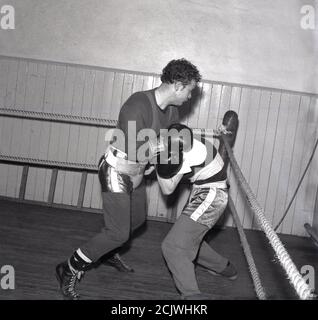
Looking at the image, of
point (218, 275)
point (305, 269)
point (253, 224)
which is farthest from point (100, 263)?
point (253, 224)

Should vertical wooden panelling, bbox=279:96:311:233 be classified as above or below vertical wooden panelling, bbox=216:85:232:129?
below

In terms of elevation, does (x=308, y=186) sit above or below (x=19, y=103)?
below

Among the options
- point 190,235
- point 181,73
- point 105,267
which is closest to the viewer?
point 190,235

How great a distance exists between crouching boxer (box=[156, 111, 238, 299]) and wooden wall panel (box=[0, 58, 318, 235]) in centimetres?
248

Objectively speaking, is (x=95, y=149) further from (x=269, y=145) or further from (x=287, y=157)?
(x=287, y=157)

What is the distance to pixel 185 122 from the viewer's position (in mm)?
5262

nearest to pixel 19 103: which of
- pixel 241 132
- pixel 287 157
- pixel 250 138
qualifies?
pixel 241 132

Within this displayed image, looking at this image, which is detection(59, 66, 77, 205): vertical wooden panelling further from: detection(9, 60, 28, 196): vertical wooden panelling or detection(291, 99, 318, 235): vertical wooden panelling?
detection(291, 99, 318, 235): vertical wooden panelling

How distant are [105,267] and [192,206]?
3.80ft

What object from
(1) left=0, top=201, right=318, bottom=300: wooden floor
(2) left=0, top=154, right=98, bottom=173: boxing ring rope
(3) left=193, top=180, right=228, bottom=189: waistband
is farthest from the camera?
(2) left=0, top=154, right=98, bottom=173: boxing ring rope

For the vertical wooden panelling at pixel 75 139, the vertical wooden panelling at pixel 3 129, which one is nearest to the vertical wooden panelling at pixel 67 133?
the vertical wooden panelling at pixel 75 139

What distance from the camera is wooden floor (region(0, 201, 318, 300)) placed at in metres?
3.08

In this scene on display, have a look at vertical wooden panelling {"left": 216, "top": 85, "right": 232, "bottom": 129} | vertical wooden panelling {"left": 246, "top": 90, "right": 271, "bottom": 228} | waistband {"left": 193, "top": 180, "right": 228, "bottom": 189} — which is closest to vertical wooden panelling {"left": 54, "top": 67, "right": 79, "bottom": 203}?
vertical wooden panelling {"left": 216, "top": 85, "right": 232, "bottom": 129}

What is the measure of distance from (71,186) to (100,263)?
205 centimetres
